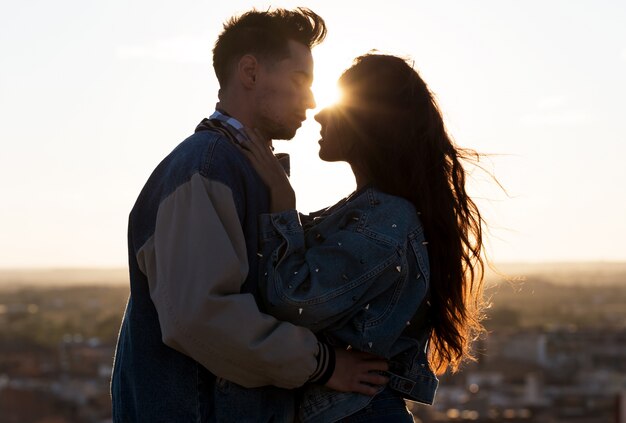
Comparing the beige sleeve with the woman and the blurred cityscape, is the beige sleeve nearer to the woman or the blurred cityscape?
the woman

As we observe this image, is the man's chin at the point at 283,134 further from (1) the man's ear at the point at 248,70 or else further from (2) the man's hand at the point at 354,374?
(2) the man's hand at the point at 354,374

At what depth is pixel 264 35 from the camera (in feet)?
7.73

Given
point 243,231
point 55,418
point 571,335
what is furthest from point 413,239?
point 571,335

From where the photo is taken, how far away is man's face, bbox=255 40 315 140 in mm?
2336

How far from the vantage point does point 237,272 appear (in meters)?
2.11

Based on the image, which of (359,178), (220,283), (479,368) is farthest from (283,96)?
(479,368)

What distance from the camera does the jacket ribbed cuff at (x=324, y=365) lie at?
218 cm

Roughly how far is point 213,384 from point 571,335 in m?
45.6

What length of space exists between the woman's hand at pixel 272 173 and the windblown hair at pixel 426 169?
150mm

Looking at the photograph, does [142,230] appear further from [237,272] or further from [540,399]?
[540,399]

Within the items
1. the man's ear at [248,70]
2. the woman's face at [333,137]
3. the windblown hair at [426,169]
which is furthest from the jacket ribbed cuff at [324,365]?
the man's ear at [248,70]

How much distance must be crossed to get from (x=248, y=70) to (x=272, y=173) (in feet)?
0.64

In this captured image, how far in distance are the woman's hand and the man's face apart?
51 millimetres

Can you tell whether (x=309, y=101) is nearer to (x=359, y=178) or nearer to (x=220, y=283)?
(x=359, y=178)
